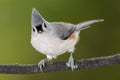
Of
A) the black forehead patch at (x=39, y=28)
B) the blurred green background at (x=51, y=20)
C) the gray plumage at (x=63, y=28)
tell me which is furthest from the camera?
the blurred green background at (x=51, y=20)

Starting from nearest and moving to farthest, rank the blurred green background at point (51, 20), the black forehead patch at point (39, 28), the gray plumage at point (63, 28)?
the black forehead patch at point (39, 28) → the gray plumage at point (63, 28) → the blurred green background at point (51, 20)

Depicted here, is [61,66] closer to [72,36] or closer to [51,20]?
[72,36]

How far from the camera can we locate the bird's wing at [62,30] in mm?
1236

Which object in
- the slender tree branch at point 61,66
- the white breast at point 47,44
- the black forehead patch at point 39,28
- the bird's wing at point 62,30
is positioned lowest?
the slender tree branch at point 61,66

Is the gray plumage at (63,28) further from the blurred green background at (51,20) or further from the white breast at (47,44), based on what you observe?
the blurred green background at (51,20)

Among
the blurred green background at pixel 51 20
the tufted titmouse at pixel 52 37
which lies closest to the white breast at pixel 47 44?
the tufted titmouse at pixel 52 37

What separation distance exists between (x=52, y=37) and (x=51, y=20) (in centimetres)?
92

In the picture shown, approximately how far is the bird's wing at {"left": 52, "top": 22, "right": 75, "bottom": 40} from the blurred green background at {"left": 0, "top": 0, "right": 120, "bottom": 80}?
810mm

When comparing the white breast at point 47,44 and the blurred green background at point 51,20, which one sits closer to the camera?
the white breast at point 47,44

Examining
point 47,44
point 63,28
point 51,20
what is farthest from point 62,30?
point 51,20

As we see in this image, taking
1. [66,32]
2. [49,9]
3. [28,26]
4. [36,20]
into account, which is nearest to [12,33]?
[28,26]

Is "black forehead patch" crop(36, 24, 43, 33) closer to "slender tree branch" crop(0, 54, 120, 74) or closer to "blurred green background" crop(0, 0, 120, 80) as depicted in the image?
"slender tree branch" crop(0, 54, 120, 74)

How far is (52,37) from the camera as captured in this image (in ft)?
3.93

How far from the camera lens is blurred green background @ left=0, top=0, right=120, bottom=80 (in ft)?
6.96
